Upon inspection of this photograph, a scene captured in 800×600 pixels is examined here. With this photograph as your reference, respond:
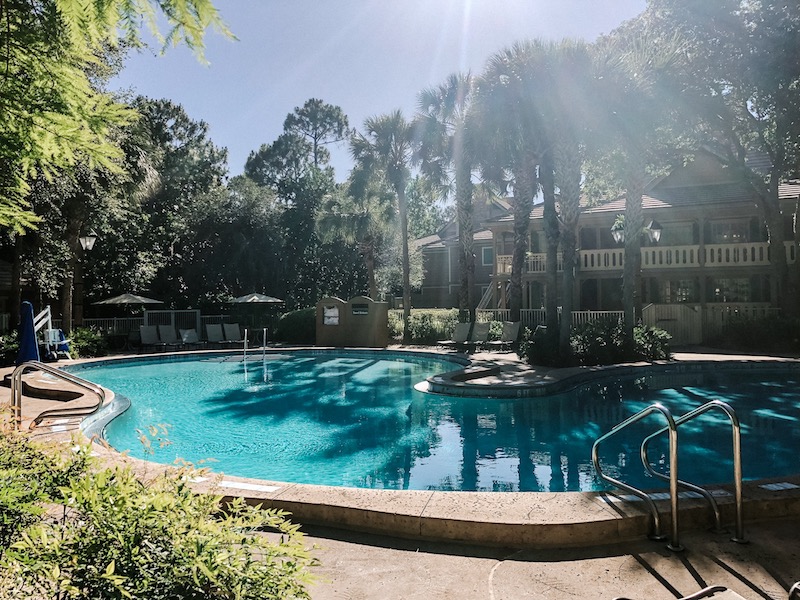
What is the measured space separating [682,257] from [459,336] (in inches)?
436

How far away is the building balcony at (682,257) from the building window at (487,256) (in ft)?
28.0

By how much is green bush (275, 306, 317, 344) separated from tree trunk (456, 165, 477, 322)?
6660 millimetres

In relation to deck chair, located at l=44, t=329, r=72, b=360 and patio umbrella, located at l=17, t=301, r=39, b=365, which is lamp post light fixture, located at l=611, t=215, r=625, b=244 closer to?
patio umbrella, located at l=17, t=301, r=39, b=365

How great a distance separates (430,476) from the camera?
7.54 m

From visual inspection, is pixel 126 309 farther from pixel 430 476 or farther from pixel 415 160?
pixel 430 476

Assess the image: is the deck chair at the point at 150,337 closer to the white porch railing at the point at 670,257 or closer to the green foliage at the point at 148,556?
the white porch railing at the point at 670,257

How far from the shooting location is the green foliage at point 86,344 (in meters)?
20.0

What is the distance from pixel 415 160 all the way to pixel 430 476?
19.8m

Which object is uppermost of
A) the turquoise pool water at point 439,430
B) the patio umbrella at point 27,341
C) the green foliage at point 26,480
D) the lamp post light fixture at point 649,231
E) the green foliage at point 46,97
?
the lamp post light fixture at point 649,231

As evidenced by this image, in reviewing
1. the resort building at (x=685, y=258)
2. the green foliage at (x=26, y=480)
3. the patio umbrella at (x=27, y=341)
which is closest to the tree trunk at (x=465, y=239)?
the resort building at (x=685, y=258)

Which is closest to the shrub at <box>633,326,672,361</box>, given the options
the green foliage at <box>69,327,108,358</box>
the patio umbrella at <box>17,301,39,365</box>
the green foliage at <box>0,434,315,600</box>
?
the patio umbrella at <box>17,301,39,365</box>

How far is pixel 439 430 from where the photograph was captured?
9.91 m

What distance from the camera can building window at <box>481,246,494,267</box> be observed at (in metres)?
35.9

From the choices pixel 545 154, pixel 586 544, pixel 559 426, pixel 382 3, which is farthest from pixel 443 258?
pixel 586 544
